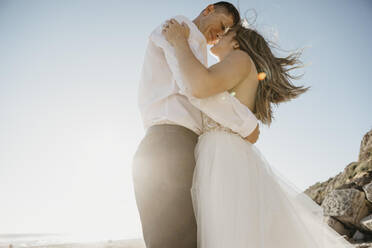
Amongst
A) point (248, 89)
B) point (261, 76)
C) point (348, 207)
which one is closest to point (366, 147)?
point (348, 207)

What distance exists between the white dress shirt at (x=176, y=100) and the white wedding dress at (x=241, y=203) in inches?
5.3

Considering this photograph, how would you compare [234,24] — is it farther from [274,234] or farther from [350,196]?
[350,196]

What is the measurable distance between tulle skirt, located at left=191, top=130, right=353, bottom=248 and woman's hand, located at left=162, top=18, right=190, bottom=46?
2.41 feet

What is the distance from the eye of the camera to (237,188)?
175 centimetres

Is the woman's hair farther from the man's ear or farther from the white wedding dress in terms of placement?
the white wedding dress

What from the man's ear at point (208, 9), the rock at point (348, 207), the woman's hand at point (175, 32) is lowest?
the rock at point (348, 207)

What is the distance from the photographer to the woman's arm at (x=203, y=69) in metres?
1.72

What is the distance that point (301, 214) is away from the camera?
2008 millimetres

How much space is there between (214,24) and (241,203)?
1.79 metres

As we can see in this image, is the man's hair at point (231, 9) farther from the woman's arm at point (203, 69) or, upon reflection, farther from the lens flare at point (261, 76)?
the woman's arm at point (203, 69)

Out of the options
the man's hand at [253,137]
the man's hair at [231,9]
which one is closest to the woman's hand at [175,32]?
the man's hand at [253,137]

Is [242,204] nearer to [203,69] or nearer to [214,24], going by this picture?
[203,69]

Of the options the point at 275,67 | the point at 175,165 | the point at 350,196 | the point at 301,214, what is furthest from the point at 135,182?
the point at 350,196

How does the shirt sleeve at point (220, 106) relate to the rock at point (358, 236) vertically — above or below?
above
